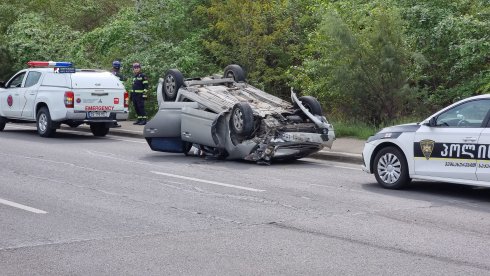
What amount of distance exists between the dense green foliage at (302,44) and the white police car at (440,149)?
5.83 metres

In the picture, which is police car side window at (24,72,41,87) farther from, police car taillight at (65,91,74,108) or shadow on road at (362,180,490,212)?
shadow on road at (362,180,490,212)

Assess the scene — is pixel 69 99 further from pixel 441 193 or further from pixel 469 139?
pixel 469 139

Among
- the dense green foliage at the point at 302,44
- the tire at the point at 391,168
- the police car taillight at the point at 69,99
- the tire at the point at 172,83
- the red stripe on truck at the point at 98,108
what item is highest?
the dense green foliage at the point at 302,44

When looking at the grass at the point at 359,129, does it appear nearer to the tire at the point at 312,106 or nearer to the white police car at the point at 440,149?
the tire at the point at 312,106

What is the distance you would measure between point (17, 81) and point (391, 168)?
1238cm

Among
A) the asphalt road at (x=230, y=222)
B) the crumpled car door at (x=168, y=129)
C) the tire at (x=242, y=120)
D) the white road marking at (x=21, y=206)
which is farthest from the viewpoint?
the crumpled car door at (x=168, y=129)

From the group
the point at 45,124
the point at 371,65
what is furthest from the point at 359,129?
the point at 45,124

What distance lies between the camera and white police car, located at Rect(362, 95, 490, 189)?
27.8 feet

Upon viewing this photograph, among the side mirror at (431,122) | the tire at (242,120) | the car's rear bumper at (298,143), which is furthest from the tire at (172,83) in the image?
the side mirror at (431,122)

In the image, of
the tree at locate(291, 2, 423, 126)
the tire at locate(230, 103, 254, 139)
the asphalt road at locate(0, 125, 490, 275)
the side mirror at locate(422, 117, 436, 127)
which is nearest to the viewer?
the asphalt road at locate(0, 125, 490, 275)

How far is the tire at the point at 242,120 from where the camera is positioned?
11.4m

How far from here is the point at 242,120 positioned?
11445mm

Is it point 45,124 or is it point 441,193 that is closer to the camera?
point 441,193

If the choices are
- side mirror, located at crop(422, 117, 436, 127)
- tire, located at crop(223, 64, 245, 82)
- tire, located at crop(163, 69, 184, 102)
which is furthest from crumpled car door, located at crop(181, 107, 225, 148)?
side mirror, located at crop(422, 117, 436, 127)
